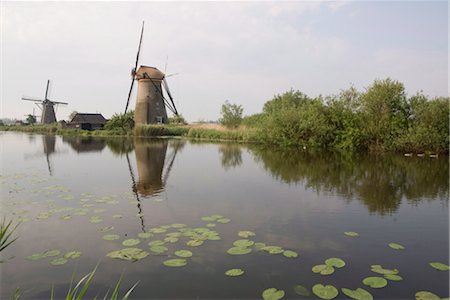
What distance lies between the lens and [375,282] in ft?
13.5

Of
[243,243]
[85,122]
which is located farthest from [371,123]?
[85,122]

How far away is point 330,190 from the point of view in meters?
9.97

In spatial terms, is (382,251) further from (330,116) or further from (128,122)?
(128,122)

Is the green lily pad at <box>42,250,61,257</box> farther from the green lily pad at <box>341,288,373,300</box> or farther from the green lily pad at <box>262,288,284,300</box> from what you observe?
the green lily pad at <box>341,288,373,300</box>

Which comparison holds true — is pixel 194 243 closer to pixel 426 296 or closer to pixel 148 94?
pixel 426 296

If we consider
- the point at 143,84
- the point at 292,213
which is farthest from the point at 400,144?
the point at 143,84

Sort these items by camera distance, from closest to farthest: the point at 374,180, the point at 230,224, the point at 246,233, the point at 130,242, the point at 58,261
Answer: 1. the point at 58,261
2. the point at 130,242
3. the point at 246,233
4. the point at 230,224
5. the point at 374,180

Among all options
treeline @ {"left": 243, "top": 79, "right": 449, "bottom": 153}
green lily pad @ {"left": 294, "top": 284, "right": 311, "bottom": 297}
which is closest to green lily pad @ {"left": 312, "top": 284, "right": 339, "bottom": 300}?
green lily pad @ {"left": 294, "top": 284, "right": 311, "bottom": 297}

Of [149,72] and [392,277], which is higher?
[149,72]

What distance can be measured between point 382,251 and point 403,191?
5681mm

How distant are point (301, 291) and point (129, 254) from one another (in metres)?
2.52

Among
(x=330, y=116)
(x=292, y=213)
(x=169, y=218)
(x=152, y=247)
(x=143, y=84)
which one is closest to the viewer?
(x=152, y=247)

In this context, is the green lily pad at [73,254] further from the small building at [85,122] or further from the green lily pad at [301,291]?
the small building at [85,122]

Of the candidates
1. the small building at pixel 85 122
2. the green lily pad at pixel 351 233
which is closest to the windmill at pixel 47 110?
the small building at pixel 85 122
